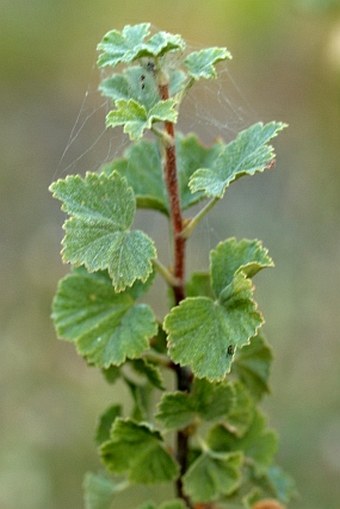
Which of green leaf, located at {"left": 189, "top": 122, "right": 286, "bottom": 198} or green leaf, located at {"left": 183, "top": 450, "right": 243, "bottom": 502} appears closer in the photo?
green leaf, located at {"left": 189, "top": 122, "right": 286, "bottom": 198}

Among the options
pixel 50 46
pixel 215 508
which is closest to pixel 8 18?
pixel 50 46

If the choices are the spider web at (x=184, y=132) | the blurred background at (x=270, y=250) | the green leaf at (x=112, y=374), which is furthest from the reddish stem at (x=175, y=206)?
the spider web at (x=184, y=132)

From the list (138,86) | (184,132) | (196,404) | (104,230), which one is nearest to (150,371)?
(196,404)

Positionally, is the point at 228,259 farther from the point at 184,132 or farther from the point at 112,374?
the point at 184,132

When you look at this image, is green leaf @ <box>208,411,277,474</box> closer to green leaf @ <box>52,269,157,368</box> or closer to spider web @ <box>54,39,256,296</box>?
green leaf @ <box>52,269,157,368</box>

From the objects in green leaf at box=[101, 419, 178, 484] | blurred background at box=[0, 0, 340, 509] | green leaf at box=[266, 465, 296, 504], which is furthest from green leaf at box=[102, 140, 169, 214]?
blurred background at box=[0, 0, 340, 509]

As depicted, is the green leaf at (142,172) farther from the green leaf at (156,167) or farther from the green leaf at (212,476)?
the green leaf at (212,476)
